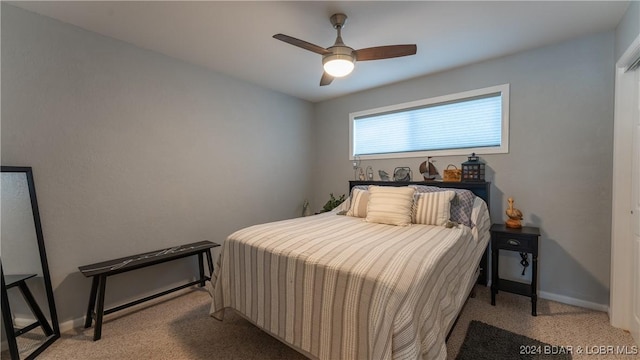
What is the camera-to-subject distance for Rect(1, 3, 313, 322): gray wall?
2.04m

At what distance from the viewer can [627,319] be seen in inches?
80.5

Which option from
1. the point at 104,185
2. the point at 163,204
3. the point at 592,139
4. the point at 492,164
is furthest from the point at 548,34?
the point at 104,185

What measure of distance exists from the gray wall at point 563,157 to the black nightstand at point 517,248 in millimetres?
315

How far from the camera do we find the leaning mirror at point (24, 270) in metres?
1.82

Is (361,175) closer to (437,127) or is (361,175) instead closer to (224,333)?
(437,127)

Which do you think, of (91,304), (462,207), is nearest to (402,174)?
(462,207)

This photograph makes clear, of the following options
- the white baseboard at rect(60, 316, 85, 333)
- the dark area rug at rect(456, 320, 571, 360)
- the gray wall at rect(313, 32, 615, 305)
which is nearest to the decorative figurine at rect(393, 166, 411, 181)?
the gray wall at rect(313, 32, 615, 305)

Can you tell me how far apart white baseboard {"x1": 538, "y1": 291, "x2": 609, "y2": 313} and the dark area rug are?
0.91 m

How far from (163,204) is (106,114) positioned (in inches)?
38.4

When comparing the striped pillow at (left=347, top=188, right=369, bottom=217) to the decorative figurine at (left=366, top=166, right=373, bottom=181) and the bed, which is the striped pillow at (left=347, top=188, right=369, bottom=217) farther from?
the decorative figurine at (left=366, top=166, right=373, bottom=181)

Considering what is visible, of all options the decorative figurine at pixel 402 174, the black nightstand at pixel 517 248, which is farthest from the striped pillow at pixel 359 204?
the black nightstand at pixel 517 248

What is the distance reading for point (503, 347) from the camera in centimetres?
185

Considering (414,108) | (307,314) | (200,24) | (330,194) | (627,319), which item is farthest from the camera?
(330,194)

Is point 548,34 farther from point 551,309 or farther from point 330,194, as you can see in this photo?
point 330,194
